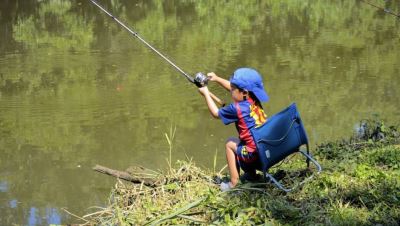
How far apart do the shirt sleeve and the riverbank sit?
422 millimetres

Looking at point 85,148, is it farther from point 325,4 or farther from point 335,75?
point 325,4

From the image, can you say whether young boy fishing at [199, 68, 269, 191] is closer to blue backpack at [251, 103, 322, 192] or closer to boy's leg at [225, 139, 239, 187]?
boy's leg at [225, 139, 239, 187]

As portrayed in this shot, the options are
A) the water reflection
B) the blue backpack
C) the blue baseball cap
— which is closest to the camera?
the blue backpack

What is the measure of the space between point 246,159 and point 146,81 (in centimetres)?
516

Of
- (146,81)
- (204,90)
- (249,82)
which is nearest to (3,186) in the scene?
(204,90)

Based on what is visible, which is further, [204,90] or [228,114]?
[204,90]

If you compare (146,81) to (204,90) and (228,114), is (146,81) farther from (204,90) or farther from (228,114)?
(228,114)

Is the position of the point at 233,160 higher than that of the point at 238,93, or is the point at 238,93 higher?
the point at 238,93

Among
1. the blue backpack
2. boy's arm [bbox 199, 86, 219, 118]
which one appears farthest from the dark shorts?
boy's arm [bbox 199, 86, 219, 118]

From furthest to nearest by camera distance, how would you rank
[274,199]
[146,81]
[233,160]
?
[146,81] → [233,160] → [274,199]

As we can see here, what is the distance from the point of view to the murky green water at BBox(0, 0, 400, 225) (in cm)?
599

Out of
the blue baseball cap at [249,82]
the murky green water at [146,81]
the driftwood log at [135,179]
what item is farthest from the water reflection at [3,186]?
the blue baseball cap at [249,82]

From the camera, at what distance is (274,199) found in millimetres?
3506

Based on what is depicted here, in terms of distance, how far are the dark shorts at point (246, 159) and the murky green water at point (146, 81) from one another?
1.86m
